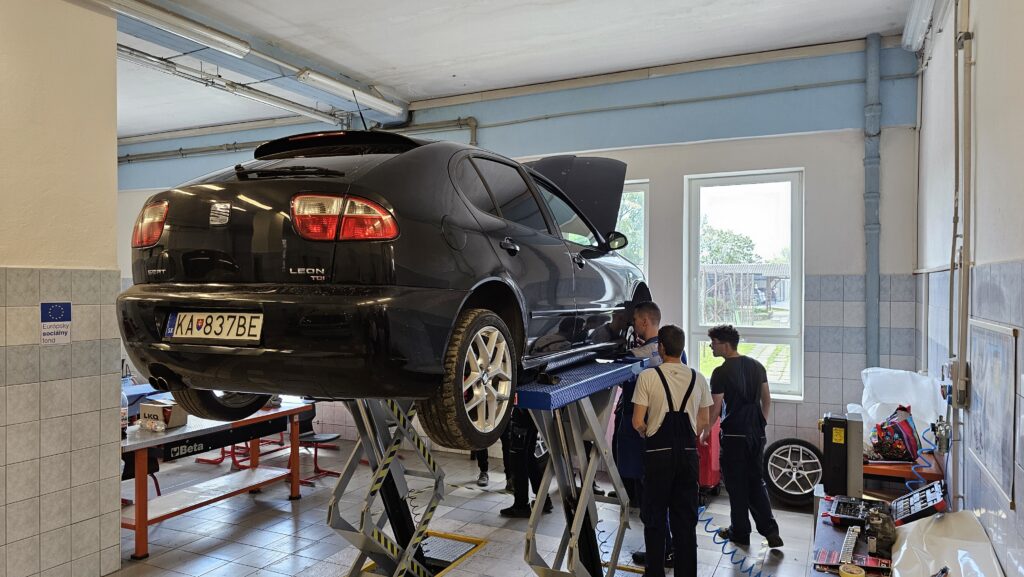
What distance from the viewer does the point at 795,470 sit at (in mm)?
5648

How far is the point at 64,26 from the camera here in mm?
4141

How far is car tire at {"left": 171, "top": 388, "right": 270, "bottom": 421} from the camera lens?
265 centimetres

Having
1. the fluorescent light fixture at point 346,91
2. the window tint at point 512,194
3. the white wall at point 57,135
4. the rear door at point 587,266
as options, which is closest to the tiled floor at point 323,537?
the rear door at point 587,266

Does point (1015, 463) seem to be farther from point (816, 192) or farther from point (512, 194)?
point (816, 192)

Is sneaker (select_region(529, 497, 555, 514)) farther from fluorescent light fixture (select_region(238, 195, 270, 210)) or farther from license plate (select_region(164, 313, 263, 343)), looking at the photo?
fluorescent light fixture (select_region(238, 195, 270, 210))

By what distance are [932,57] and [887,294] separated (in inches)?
75.2

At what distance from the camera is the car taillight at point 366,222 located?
2098mm

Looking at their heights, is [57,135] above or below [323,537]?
above

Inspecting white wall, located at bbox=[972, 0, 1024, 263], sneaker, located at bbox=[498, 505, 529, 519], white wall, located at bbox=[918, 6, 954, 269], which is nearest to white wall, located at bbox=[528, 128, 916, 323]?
white wall, located at bbox=[918, 6, 954, 269]

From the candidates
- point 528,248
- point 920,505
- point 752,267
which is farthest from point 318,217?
point 752,267

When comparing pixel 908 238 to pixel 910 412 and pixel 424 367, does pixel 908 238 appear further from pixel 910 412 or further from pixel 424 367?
pixel 424 367

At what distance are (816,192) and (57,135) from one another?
18.7ft

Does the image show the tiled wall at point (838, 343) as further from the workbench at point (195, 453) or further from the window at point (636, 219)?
the workbench at point (195, 453)

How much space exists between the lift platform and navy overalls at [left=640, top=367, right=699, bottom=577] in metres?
0.20
